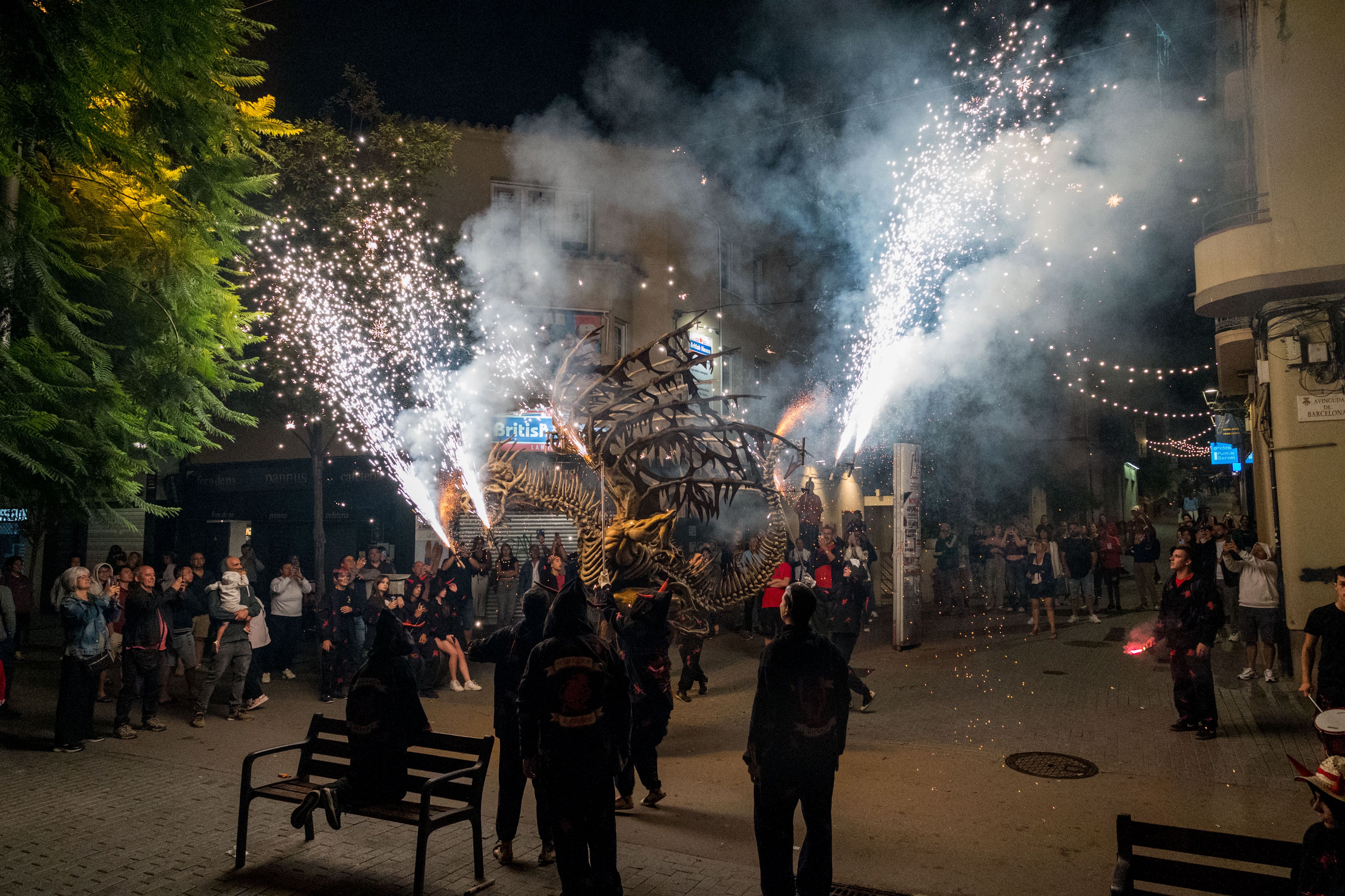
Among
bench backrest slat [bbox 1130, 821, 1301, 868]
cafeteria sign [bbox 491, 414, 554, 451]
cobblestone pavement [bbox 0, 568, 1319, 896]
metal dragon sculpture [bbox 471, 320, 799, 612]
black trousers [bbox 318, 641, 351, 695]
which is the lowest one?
cobblestone pavement [bbox 0, 568, 1319, 896]

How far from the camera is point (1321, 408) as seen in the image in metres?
9.80

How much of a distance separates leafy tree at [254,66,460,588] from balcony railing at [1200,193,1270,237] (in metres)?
11.8

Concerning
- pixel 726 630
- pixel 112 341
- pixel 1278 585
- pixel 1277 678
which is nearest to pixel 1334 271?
pixel 1278 585

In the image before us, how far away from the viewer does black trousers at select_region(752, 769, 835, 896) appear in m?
4.22

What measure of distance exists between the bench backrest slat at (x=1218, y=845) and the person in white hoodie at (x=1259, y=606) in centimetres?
783

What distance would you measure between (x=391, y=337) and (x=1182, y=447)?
3553 centimetres

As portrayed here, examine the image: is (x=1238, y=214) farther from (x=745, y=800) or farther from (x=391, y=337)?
(x=391, y=337)

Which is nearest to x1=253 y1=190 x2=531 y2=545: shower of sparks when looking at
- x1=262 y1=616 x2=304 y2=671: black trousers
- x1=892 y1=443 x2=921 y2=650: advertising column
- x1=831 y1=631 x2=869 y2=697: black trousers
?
x1=262 y1=616 x2=304 y2=671: black trousers

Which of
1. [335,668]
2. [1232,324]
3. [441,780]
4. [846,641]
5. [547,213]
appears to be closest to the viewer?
[441,780]

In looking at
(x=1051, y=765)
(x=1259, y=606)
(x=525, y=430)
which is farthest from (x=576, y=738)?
(x=525, y=430)

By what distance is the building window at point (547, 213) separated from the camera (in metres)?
18.0

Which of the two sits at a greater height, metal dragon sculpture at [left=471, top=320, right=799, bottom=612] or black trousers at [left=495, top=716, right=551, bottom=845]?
metal dragon sculpture at [left=471, top=320, right=799, bottom=612]

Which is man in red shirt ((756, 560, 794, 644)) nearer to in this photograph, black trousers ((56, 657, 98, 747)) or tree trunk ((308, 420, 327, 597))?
black trousers ((56, 657, 98, 747))

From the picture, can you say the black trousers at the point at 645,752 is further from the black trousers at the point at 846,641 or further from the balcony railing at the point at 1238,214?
the balcony railing at the point at 1238,214
